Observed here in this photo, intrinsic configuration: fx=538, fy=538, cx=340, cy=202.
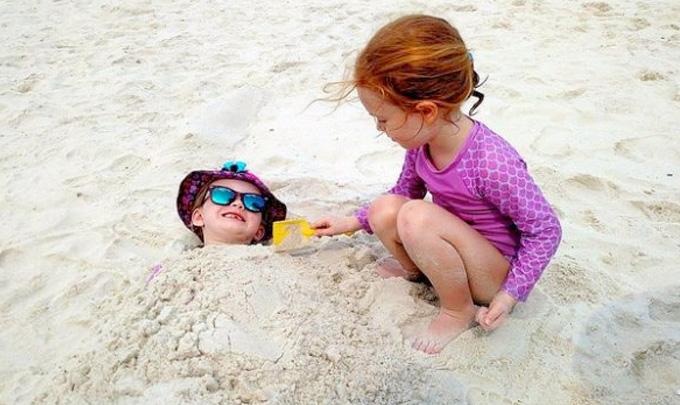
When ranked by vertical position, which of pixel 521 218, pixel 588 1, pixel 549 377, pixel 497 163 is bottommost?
pixel 588 1

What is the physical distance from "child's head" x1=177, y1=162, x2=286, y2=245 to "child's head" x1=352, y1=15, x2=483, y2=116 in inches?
38.4

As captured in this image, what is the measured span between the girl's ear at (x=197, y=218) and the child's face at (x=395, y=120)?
3.60ft

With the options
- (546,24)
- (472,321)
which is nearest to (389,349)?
(472,321)

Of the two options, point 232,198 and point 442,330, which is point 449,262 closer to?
point 442,330

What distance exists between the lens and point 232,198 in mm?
2305

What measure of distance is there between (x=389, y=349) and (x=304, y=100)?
2203 millimetres

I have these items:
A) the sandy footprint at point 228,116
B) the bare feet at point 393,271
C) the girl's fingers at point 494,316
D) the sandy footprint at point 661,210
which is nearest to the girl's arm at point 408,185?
the bare feet at point 393,271

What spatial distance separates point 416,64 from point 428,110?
14 centimetres

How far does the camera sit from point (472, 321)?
5.82ft

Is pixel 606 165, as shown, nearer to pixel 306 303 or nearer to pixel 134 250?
pixel 306 303

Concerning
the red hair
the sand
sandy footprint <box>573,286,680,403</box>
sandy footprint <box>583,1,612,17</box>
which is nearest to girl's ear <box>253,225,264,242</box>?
the sand

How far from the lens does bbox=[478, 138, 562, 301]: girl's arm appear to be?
1.54 m

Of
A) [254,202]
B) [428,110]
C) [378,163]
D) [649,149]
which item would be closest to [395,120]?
[428,110]

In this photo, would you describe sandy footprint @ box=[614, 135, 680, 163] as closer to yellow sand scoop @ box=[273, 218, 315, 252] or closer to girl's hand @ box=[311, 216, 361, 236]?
girl's hand @ box=[311, 216, 361, 236]
